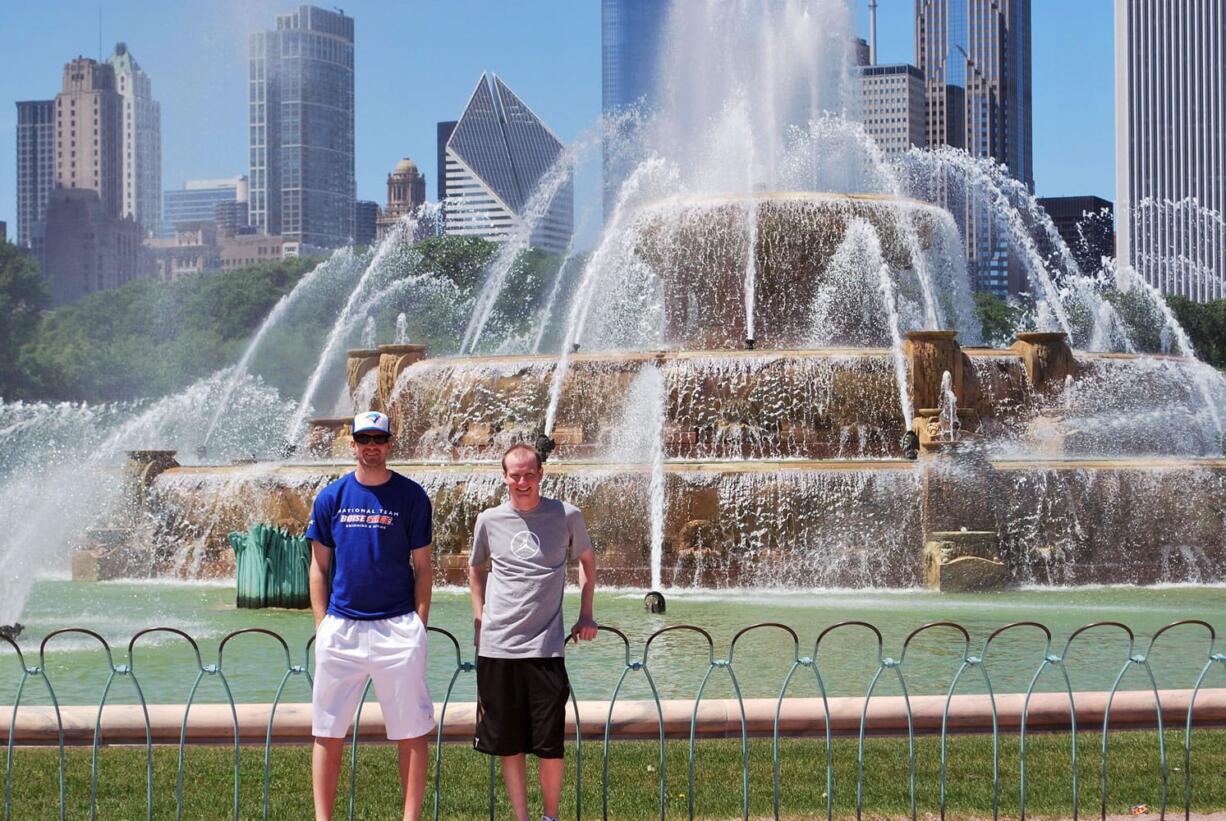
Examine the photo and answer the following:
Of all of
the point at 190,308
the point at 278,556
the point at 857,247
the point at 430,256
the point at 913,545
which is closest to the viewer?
the point at 278,556

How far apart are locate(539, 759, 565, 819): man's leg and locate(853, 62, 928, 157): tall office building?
99739 mm

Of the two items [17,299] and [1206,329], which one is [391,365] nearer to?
[17,299]

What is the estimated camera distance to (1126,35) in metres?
145

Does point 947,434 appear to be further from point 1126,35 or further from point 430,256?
point 1126,35

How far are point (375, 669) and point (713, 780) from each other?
7.24 feet

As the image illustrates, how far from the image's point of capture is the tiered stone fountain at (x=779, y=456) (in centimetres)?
2017

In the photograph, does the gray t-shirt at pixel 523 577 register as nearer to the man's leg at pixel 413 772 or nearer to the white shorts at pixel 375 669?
the white shorts at pixel 375 669

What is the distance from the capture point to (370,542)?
6805 mm

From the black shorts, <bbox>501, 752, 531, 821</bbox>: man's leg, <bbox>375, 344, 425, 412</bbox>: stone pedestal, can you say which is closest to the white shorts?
the black shorts

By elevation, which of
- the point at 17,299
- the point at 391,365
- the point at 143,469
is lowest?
the point at 143,469

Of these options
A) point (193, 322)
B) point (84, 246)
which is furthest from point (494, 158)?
point (193, 322)

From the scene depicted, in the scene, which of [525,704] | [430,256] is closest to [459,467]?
[525,704]

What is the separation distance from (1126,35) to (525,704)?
490 ft

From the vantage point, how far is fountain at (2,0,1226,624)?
20.2 m
